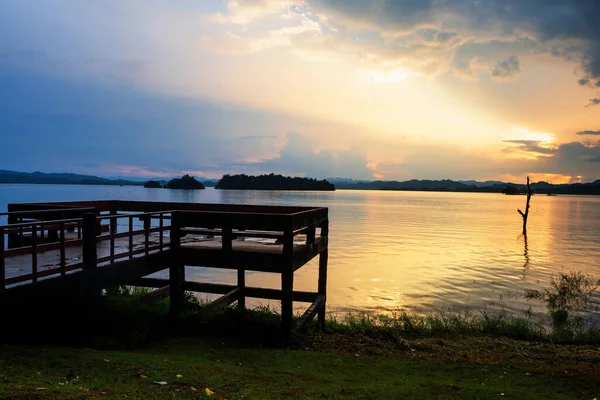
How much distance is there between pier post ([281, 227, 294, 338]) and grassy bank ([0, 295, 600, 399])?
29 cm

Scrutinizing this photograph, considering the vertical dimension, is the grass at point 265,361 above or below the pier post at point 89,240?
below

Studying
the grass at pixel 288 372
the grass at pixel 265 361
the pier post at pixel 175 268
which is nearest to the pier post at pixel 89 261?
the grass at pixel 265 361

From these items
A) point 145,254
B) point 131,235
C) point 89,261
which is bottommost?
point 145,254

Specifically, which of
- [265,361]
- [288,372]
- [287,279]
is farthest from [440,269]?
[288,372]

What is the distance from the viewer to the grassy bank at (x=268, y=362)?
6.61m

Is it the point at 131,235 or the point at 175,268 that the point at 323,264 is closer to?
the point at 175,268

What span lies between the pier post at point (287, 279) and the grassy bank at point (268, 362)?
291 mm

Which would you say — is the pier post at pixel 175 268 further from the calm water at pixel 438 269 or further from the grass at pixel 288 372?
the calm water at pixel 438 269

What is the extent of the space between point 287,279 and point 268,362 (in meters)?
2.61

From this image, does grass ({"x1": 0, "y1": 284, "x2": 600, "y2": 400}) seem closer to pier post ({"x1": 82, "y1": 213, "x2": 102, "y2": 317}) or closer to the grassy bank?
the grassy bank

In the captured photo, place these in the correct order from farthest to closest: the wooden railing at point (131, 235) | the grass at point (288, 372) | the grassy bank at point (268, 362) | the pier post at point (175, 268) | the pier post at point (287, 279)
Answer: the pier post at point (175, 268), the pier post at point (287, 279), the wooden railing at point (131, 235), the grassy bank at point (268, 362), the grass at point (288, 372)

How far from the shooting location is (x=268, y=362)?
8.90m

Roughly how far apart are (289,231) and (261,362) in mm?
3251

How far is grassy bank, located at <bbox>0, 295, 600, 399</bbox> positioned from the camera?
6605mm
